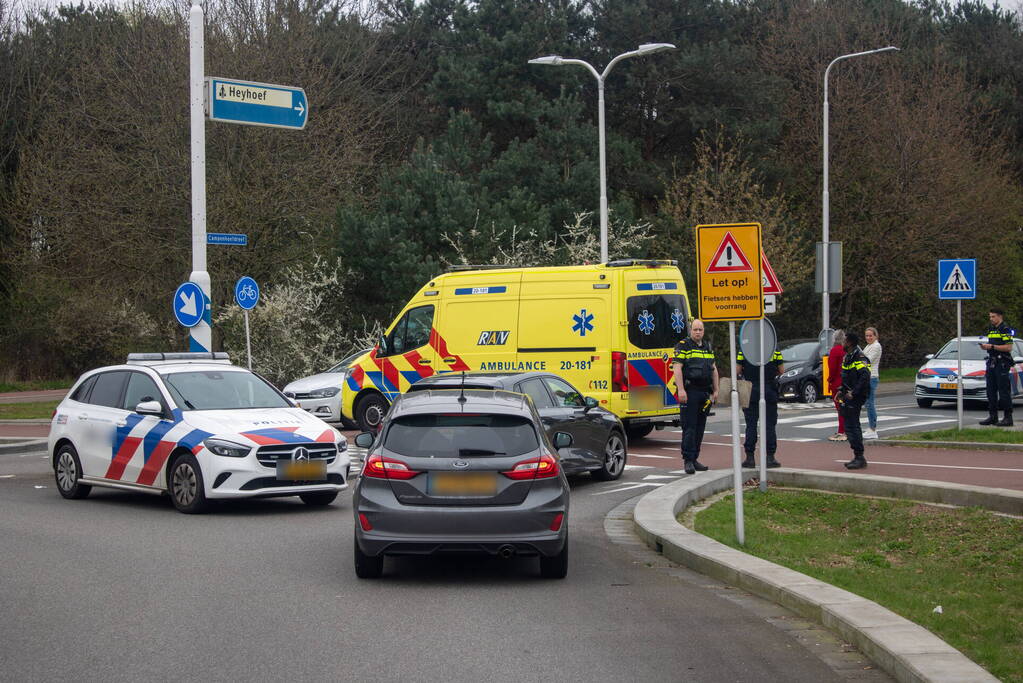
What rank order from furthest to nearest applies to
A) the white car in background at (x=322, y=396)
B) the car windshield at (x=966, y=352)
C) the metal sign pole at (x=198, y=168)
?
the car windshield at (x=966, y=352)
the white car in background at (x=322, y=396)
the metal sign pole at (x=198, y=168)

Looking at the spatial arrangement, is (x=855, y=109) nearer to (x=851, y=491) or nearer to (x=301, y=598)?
(x=851, y=491)

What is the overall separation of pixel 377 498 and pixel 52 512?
5.62 meters

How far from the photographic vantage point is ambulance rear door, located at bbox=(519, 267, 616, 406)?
19.1 meters

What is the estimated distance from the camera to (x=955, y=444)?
62.0ft

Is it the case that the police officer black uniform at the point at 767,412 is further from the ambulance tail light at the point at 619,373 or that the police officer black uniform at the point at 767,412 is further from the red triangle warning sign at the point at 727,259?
the red triangle warning sign at the point at 727,259

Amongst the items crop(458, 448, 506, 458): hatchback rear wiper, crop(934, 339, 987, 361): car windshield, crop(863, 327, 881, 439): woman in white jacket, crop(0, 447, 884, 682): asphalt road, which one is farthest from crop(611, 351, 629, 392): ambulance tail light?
crop(934, 339, 987, 361): car windshield

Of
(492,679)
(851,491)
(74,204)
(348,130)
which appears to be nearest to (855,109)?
(348,130)

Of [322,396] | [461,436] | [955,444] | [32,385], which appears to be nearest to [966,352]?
[955,444]

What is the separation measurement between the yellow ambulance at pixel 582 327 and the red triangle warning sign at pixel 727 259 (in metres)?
8.46

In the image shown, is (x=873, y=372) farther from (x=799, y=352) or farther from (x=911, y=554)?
(x=911, y=554)

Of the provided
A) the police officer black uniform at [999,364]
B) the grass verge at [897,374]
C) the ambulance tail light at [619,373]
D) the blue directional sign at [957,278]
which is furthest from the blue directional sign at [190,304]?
the grass verge at [897,374]

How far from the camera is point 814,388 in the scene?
31141 millimetres

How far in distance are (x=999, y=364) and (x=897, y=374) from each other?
22845mm

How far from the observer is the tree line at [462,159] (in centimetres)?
3300
